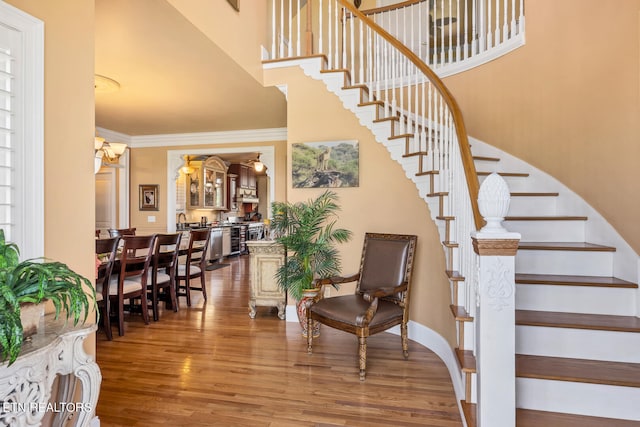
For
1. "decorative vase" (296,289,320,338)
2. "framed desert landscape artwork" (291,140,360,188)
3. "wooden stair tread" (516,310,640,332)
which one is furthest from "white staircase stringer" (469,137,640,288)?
"decorative vase" (296,289,320,338)

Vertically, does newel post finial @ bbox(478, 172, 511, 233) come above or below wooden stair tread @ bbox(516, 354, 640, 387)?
above

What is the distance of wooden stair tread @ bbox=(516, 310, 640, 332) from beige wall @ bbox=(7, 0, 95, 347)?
2.53 meters

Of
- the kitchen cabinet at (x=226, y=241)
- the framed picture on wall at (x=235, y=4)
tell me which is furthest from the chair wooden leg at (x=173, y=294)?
the kitchen cabinet at (x=226, y=241)

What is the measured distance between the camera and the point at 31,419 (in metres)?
1.21

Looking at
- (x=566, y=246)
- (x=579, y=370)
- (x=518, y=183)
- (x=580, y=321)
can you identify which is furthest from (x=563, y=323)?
(x=518, y=183)

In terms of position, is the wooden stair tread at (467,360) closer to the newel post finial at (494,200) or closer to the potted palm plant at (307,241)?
the newel post finial at (494,200)

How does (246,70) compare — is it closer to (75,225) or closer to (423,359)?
(75,225)

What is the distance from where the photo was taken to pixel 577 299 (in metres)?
2.24

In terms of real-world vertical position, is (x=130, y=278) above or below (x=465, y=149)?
below

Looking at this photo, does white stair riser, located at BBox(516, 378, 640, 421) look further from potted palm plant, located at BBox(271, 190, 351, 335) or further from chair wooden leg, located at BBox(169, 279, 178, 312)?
chair wooden leg, located at BBox(169, 279, 178, 312)

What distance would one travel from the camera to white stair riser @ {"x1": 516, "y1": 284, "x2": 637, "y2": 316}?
217 cm

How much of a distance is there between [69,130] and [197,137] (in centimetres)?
495

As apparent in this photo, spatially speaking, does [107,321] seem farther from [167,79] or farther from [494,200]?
[494,200]

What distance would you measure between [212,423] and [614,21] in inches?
149
